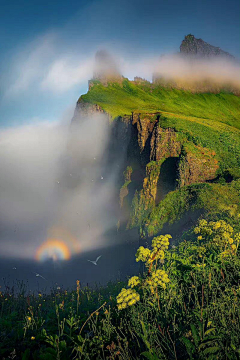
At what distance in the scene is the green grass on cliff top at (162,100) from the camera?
5841 centimetres

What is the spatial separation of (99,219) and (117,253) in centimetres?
1689

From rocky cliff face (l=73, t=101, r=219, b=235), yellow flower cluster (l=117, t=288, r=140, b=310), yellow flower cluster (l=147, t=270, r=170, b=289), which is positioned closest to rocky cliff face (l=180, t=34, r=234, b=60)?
rocky cliff face (l=73, t=101, r=219, b=235)

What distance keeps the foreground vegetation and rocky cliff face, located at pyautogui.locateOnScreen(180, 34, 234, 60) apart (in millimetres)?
148970

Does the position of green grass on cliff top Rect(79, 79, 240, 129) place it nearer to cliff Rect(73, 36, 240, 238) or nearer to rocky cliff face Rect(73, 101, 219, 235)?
cliff Rect(73, 36, 240, 238)

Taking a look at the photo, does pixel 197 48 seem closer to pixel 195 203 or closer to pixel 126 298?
pixel 195 203

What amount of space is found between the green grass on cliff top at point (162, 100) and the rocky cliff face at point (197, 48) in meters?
50.1

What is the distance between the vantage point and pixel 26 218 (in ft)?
267

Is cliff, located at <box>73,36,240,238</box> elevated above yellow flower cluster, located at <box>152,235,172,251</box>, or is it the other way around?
cliff, located at <box>73,36,240,238</box>

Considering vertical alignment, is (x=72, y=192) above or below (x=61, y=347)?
above

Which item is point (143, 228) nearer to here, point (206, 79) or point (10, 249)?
point (10, 249)

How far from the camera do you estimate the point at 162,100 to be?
242 ft

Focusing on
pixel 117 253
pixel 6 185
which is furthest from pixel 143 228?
pixel 6 185

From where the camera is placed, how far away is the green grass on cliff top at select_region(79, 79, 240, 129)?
192 feet

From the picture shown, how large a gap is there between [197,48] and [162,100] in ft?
268
